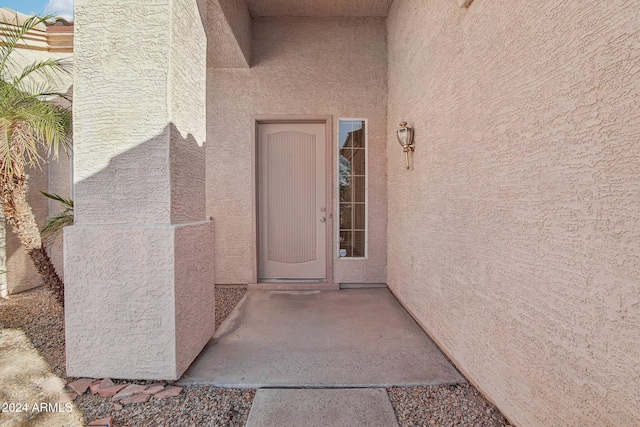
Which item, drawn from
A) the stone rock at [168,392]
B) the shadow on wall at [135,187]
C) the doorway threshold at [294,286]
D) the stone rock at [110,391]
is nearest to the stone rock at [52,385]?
the stone rock at [110,391]

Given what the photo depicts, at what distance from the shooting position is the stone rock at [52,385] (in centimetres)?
206

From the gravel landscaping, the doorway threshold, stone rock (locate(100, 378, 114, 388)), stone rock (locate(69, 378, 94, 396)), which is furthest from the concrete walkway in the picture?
the doorway threshold

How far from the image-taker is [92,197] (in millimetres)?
2205

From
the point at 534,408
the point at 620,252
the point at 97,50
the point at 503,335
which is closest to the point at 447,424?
the point at 534,408

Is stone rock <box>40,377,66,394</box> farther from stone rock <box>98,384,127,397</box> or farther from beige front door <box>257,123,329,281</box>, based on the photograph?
beige front door <box>257,123,329,281</box>

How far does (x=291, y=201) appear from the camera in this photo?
484 centimetres

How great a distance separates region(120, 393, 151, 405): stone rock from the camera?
76.9 inches

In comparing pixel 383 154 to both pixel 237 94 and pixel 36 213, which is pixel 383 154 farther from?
pixel 36 213

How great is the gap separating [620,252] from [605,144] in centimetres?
46

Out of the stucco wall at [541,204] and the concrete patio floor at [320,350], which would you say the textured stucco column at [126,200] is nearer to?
the concrete patio floor at [320,350]

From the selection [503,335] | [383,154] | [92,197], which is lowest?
[503,335]

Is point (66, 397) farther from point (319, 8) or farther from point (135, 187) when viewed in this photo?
point (319, 8)

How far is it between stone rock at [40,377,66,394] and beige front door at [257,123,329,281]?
2856 millimetres

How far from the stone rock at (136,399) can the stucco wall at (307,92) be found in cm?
272
